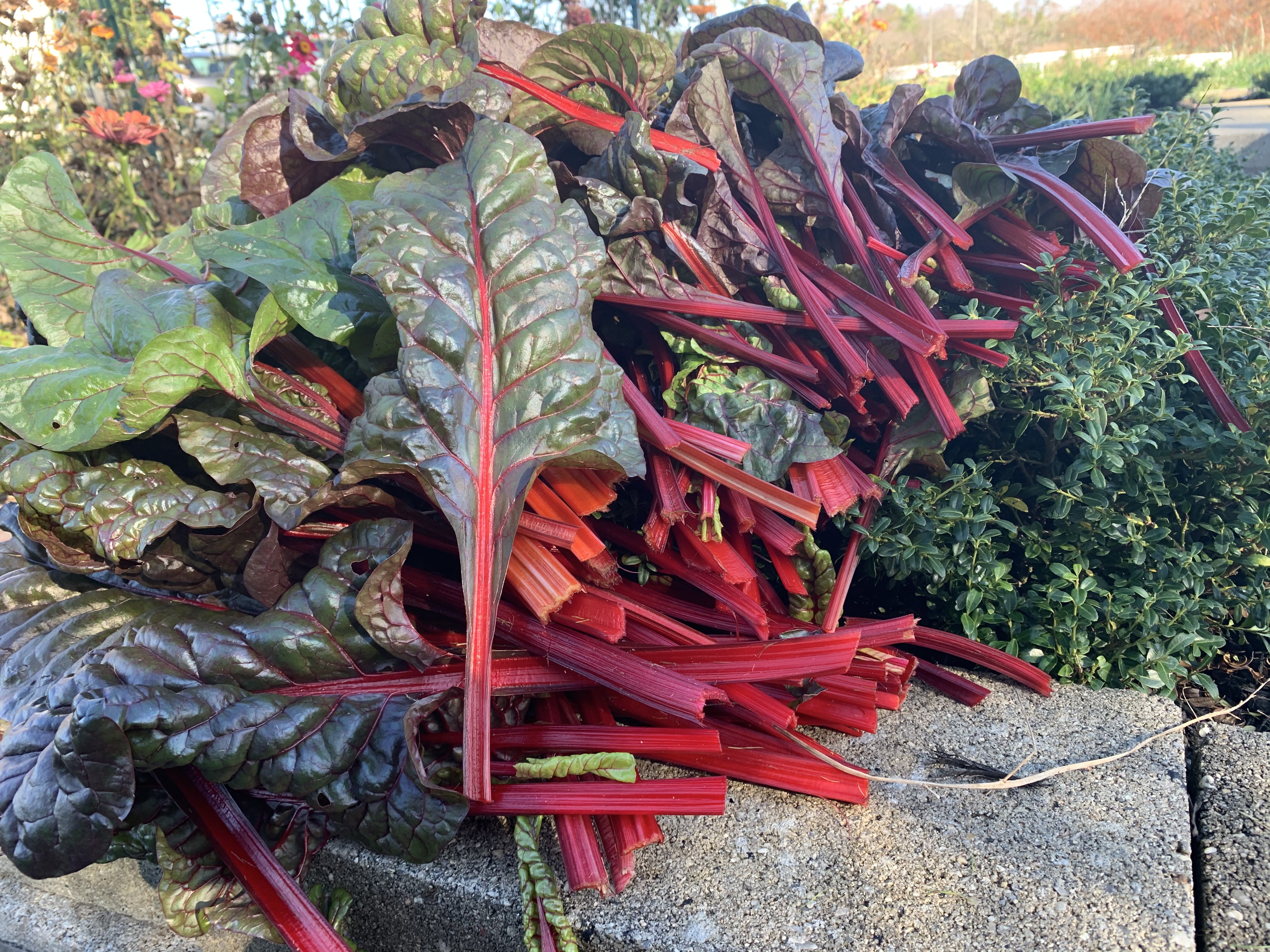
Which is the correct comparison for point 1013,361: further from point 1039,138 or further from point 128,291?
point 128,291

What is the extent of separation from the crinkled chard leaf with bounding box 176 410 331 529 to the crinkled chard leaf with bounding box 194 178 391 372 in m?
0.25

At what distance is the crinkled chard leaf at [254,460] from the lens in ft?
5.13

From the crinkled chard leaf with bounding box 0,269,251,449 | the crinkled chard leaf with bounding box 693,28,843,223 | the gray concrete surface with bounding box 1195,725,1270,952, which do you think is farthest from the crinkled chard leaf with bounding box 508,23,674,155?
the gray concrete surface with bounding box 1195,725,1270,952

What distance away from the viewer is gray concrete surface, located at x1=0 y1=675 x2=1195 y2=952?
127 centimetres

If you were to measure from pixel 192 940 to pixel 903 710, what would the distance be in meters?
1.59

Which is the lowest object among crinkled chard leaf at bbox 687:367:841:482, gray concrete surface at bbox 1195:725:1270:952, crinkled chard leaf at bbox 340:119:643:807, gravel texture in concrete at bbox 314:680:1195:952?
gray concrete surface at bbox 1195:725:1270:952

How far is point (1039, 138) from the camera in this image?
219cm

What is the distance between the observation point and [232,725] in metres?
1.37

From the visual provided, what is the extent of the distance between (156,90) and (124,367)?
190 inches

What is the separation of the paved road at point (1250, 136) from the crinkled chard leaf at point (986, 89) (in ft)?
7.67

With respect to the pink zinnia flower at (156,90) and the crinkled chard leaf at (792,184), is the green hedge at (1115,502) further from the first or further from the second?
the pink zinnia flower at (156,90)

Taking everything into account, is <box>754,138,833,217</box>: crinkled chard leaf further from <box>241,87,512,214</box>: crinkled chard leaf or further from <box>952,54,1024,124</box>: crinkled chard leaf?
<box>241,87,512,214</box>: crinkled chard leaf

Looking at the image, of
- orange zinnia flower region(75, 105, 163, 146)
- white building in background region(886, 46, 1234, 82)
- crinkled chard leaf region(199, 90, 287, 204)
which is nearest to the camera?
crinkled chard leaf region(199, 90, 287, 204)

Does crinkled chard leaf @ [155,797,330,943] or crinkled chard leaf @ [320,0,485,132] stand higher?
crinkled chard leaf @ [320,0,485,132]
